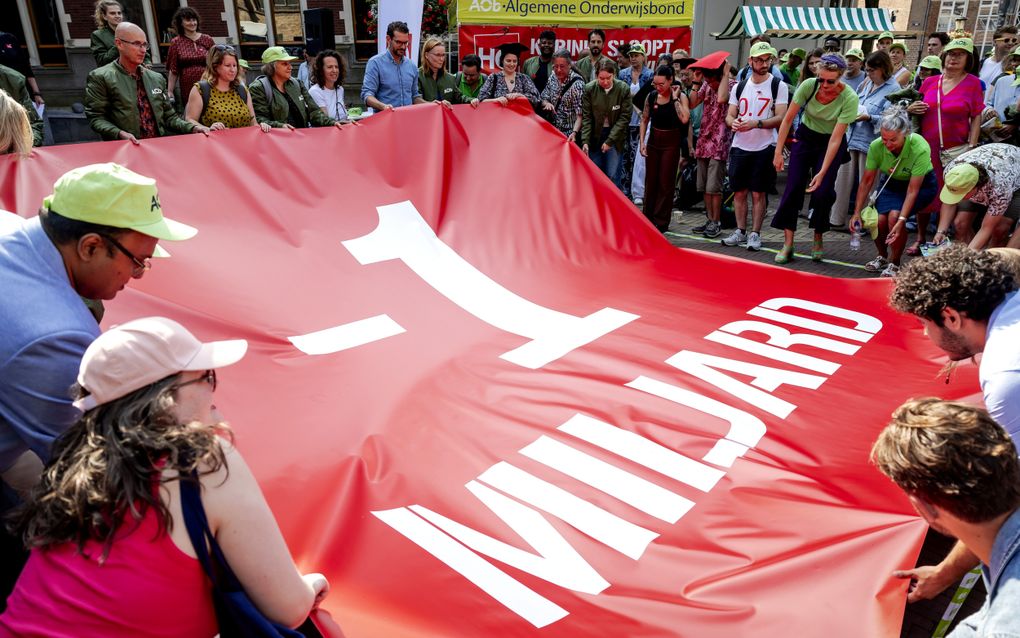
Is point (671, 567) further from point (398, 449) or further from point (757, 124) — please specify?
point (757, 124)

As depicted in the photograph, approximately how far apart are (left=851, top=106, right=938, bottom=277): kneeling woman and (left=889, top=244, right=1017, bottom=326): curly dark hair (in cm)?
390

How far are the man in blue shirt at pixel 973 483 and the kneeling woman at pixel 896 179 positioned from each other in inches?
198

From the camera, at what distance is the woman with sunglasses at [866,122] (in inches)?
304

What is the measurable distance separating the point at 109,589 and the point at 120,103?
4.70m

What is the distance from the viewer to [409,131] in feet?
17.0

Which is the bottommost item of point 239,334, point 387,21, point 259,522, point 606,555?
point 606,555

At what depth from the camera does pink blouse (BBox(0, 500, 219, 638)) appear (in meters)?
1.38

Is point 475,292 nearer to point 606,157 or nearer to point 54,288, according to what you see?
point 54,288

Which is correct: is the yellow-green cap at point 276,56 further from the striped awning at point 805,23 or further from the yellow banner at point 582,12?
the striped awning at point 805,23

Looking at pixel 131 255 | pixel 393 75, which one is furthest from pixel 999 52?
pixel 131 255

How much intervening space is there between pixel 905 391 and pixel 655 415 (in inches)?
49.1

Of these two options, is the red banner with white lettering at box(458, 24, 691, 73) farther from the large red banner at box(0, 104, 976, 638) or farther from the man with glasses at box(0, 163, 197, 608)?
the man with glasses at box(0, 163, 197, 608)

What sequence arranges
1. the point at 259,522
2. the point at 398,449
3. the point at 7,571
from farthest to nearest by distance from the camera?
the point at 398,449 < the point at 7,571 < the point at 259,522

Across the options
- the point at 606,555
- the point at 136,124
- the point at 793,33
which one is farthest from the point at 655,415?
the point at 793,33
